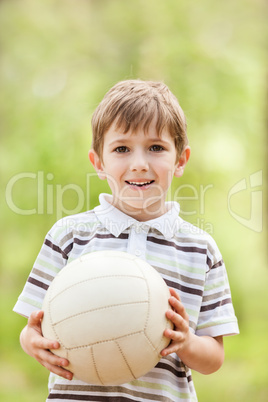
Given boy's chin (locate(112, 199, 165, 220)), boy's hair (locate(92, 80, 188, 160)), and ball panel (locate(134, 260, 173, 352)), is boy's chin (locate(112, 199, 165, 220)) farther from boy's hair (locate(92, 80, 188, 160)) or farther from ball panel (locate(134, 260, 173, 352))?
ball panel (locate(134, 260, 173, 352))

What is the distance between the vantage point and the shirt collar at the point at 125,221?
197cm

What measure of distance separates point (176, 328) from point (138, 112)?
79 centimetres

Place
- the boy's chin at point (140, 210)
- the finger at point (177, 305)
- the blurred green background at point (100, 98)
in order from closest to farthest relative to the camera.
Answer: the finger at point (177, 305), the boy's chin at point (140, 210), the blurred green background at point (100, 98)

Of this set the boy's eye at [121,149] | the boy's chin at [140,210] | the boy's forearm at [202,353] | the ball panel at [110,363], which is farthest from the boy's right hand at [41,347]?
the boy's eye at [121,149]

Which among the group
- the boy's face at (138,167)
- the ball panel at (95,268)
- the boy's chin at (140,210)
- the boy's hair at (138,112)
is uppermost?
the boy's hair at (138,112)

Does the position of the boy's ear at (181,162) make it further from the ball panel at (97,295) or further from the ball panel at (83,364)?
the ball panel at (83,364)

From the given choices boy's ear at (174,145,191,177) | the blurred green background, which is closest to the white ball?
boy's ear at (174,145,191,177)

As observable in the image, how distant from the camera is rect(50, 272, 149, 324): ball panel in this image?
5.18 ft

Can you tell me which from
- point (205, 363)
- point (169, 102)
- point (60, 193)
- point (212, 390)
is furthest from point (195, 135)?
point (205, 363)

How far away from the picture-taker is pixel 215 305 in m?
1.96

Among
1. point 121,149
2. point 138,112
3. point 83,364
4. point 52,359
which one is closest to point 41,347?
point 52,359

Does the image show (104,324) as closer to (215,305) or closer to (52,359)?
(52,359)

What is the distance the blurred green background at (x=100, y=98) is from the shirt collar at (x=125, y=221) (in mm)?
3384

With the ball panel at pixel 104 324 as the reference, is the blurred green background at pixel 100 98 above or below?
above
